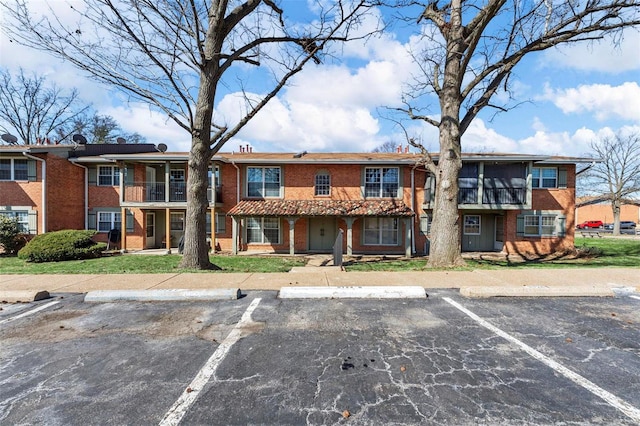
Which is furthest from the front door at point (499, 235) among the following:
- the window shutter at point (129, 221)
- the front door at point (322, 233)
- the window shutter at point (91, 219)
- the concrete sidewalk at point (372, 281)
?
the window shutter at point (91, 219)

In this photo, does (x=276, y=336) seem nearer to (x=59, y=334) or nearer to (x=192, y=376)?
(x=192, y=376)

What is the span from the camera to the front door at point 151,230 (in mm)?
17812

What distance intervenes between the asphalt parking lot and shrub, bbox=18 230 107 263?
982 cm

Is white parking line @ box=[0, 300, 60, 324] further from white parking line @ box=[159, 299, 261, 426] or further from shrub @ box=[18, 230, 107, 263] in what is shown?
shrub @ box=[18, 230, 107, 263]

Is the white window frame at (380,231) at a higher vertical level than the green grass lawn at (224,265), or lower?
higher

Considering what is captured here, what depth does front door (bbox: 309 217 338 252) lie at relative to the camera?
1681 cm

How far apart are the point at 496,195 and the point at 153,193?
62.7 feet

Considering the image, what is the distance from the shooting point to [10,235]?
14648mm

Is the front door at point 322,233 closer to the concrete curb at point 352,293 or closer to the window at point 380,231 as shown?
the window at point 380,231

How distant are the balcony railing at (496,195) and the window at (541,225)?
183cm

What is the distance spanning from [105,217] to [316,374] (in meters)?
19.7

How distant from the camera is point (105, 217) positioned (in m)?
17.6

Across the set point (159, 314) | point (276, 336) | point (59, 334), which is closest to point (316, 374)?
point (276, 336)

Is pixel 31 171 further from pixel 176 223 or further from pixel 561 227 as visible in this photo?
pixel 561 227
